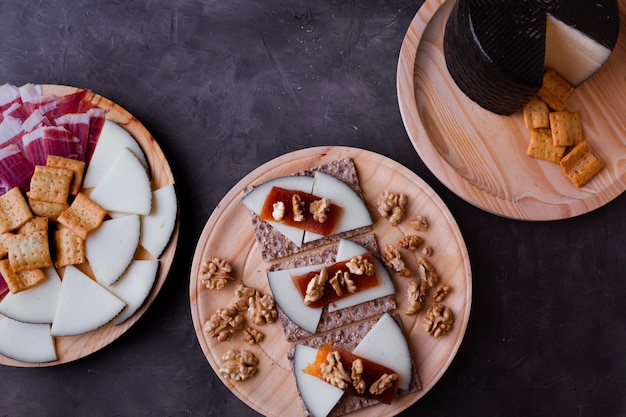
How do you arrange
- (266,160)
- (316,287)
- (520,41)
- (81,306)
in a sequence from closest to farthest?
(520,41) → (316,287) → (81,306) → (266,160)

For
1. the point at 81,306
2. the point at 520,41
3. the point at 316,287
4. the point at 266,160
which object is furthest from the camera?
the point at 266,160

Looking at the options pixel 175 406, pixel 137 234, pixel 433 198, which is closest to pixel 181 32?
pixel 137 234

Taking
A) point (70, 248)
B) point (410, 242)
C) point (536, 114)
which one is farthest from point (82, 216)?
point (536, 114)

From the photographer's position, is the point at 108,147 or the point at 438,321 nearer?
the point at 438,321

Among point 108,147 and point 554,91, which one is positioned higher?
point 554,91

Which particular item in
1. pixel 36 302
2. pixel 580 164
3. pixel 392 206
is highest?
pixel 580 164

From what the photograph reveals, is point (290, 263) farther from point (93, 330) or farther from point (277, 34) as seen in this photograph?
point (277, 34)

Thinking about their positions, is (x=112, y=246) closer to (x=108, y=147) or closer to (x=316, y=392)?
(x=108, y=147)

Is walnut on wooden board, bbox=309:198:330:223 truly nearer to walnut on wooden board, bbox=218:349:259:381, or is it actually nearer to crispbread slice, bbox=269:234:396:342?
crispbread slice, bbox=269:234:396:342
